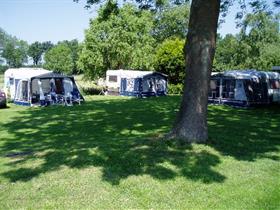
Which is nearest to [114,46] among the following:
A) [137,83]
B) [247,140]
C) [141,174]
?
[137,83]

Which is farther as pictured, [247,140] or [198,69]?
[247,140]

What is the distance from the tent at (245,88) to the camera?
26.3m

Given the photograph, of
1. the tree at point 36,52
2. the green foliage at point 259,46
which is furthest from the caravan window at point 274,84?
the tree at point 36,52

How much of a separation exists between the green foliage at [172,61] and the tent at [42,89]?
479 inches

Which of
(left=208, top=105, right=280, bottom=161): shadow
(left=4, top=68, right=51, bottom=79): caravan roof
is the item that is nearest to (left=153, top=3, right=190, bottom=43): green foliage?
(left=4, top=68, right=51, bottom=79): caravan roof

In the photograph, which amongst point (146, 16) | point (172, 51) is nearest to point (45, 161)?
point (172, 51)

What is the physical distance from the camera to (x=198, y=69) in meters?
9.71

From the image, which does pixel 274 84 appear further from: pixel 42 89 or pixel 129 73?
pixel 42 89

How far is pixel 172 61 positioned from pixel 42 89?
46.5ft

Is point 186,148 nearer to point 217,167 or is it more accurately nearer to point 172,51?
point 217,167

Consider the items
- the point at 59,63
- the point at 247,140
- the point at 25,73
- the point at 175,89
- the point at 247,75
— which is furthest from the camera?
the point at 59,63

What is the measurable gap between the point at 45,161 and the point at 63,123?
7.78m

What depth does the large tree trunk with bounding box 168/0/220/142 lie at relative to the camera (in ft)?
31.8

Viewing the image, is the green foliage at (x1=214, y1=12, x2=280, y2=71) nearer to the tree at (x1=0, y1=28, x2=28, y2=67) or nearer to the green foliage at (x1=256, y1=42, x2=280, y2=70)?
the green foliage at (x1=256, y1=42, x2=280, y2=70)
